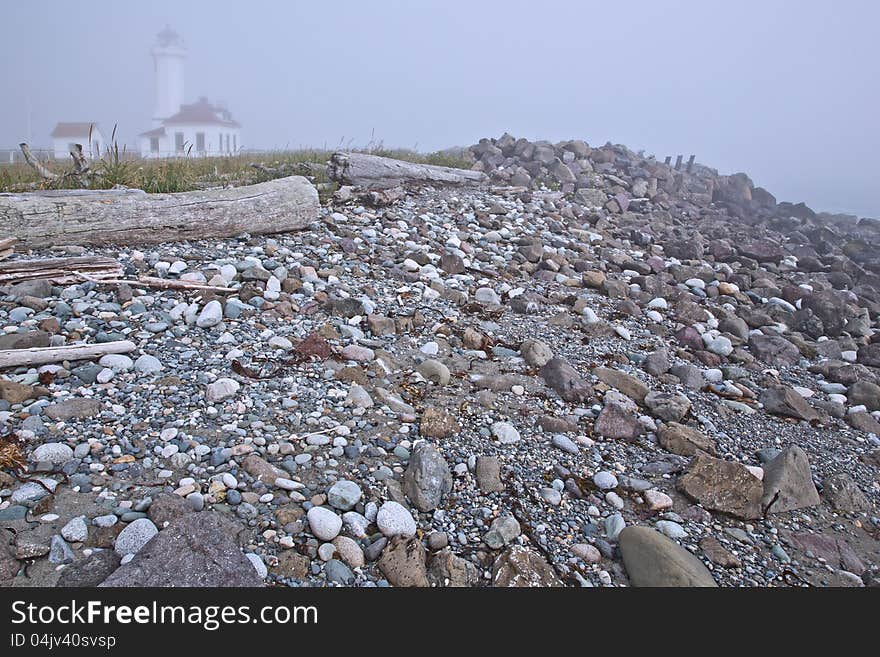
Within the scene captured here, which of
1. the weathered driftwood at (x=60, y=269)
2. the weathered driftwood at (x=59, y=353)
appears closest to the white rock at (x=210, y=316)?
the weathered driftwood at (x=59, y=353)

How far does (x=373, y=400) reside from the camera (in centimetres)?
324

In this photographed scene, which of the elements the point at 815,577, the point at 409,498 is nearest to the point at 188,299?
the point at 409,498

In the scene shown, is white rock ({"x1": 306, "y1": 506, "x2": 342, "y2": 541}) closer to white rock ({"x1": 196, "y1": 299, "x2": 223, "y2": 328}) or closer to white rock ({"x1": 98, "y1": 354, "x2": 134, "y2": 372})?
white rock ({"x1": 98, "y1": 354, "x2": 134, "y2": 372})

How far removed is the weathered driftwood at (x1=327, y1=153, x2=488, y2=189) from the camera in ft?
25.8

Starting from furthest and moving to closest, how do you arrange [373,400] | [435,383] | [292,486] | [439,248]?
1. [439,248]
2. [435,383]
3. [373,400]
4. [292,486]

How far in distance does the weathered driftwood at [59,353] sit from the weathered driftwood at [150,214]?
1970mm

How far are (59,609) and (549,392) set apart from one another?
2.76m

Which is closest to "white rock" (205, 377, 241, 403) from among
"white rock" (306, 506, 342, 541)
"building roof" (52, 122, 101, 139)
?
"white rock" (306, 506, 342, 541)

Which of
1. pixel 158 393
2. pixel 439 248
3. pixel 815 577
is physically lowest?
pixel 815 577

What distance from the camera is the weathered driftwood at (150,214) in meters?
4.65

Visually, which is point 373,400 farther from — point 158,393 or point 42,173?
point 42,173

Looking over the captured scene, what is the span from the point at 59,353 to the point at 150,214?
2230 mm

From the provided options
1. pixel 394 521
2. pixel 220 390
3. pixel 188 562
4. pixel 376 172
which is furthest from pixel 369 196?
pixel 188 562

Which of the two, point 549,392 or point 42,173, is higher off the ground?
point 42,173
